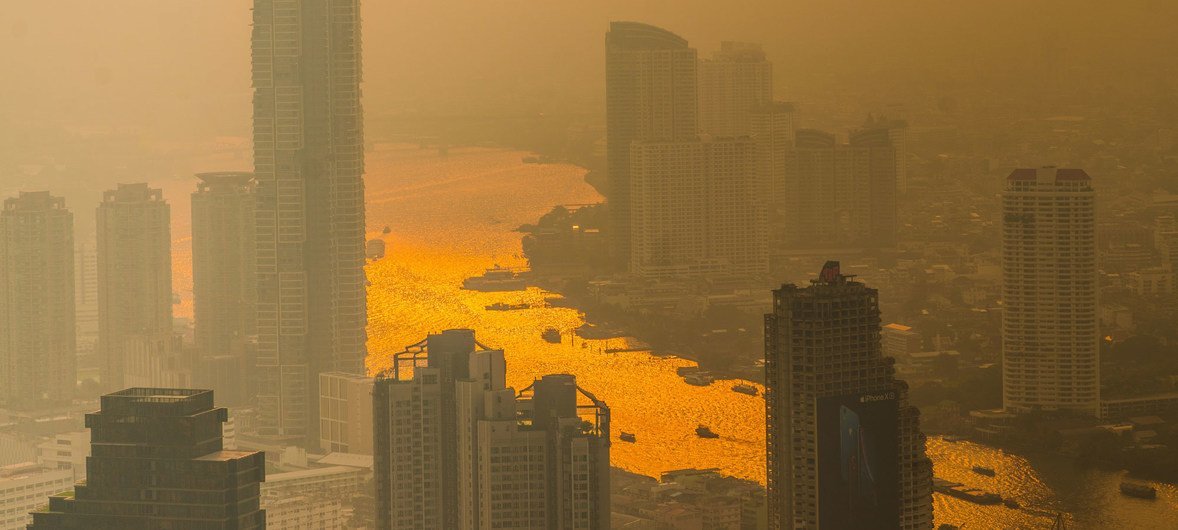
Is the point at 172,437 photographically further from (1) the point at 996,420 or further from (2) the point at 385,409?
(1) the point at 996,420

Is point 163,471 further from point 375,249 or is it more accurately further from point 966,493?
point 375,249

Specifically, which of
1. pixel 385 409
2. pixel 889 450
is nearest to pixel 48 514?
pixel 385 409

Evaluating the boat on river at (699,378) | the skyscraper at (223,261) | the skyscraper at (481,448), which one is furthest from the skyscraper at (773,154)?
the skyscraper at (481,448)

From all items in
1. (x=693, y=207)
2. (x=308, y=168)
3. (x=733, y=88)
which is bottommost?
(x=693, y=207)

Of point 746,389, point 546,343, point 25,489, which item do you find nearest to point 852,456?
point 746,389

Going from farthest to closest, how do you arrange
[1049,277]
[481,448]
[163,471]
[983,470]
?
[1049,277], [983,470], [481,448], [163,471]

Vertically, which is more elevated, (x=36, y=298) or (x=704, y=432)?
(x=36, y=298)

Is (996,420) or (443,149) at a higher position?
(443,149)

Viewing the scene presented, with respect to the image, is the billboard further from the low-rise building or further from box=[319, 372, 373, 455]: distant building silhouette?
the low-rise building
